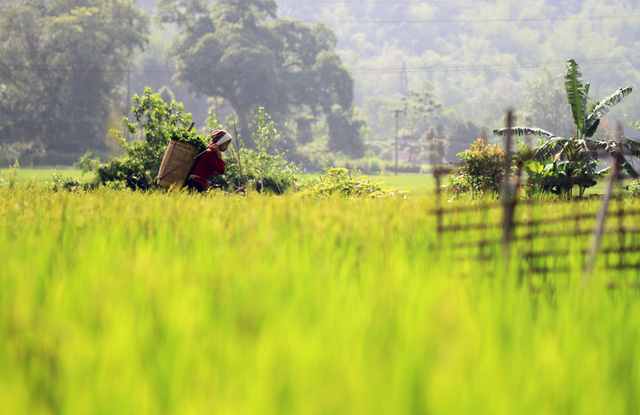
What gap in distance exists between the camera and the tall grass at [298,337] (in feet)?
5.00

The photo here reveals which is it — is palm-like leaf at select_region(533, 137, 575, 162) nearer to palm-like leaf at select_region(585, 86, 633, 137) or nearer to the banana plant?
the banana plant

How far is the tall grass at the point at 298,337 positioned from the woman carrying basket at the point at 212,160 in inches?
253

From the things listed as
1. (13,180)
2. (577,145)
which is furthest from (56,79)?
(577,145)

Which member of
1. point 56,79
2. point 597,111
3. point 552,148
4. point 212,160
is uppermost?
point 56,79

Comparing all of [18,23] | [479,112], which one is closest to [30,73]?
[18,23]

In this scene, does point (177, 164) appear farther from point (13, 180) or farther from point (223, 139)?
point (13, 180)

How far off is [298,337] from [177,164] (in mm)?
8396

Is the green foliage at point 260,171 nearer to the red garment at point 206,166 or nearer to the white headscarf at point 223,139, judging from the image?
the red garment at point 206,166

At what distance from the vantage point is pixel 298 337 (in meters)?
1.68

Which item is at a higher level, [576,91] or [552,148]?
[576,91]

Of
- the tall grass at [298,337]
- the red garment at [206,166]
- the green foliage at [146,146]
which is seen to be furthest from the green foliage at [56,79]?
the tall grass at [298,337]

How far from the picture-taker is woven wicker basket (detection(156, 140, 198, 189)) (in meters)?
9.63

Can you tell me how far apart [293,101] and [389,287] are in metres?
77.5

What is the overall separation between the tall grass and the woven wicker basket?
6.73 m
